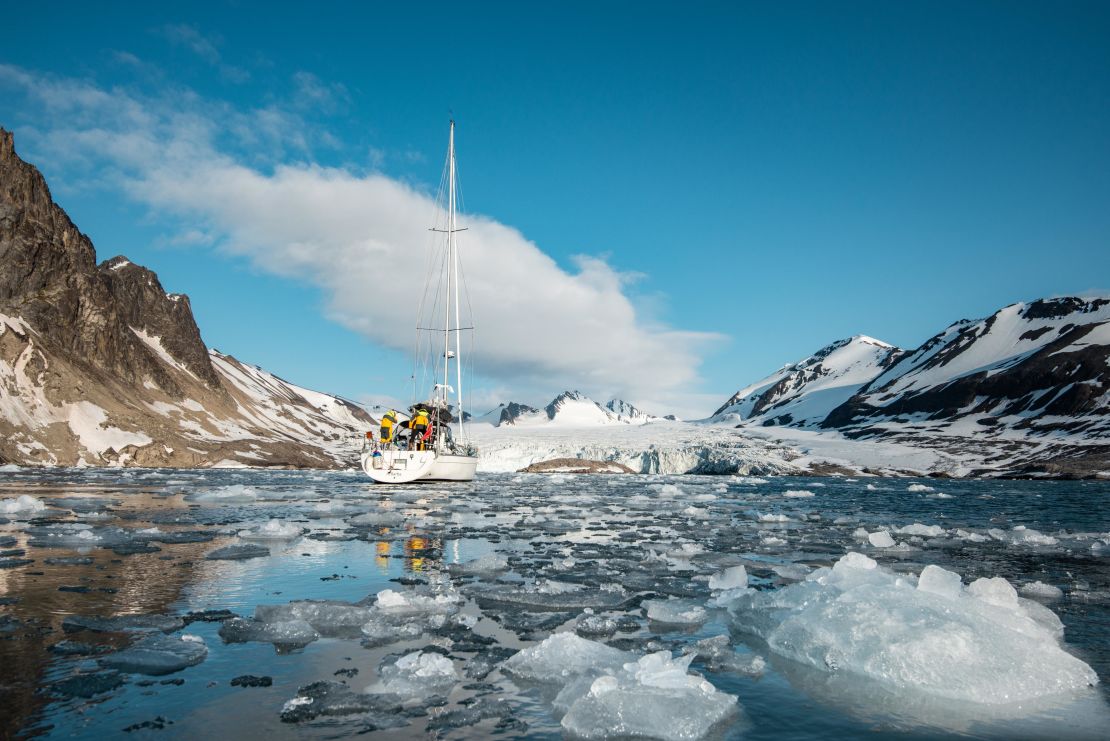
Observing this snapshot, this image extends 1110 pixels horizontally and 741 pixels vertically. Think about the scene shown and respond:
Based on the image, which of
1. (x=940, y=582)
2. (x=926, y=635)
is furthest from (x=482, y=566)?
(x=926, y=635)

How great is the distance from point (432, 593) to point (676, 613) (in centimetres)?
304

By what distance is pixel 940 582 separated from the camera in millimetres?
6887

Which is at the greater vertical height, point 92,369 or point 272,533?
point 92,369

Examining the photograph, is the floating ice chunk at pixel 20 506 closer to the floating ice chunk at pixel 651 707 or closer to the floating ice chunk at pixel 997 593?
the floating ice chunk at pixel 651 707

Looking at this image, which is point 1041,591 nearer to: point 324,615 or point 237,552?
point 324,615

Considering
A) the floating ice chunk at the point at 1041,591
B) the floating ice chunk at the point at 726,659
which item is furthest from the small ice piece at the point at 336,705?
the floating ice chunk at the point at 1041,591

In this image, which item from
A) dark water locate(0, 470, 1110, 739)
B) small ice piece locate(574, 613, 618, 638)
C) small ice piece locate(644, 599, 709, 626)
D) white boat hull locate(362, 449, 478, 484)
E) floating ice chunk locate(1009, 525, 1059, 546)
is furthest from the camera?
white boat hull locate(362, 449, 478, 484)

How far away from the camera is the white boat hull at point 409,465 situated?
3697 centimetres

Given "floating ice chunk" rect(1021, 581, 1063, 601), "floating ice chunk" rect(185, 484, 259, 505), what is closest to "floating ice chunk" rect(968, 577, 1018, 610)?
"floating ice chunk" rect(1021, 581, 1063, 601)

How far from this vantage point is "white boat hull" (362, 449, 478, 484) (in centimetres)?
3697

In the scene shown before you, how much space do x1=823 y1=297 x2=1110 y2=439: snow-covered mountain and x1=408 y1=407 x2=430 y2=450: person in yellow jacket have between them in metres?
109

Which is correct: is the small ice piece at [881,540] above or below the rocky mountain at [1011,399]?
below

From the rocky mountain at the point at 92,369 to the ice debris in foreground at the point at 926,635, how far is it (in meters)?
77.1

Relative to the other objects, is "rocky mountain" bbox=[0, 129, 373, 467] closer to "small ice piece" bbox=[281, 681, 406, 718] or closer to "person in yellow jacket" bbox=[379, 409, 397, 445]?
"person in yellow jacket" bbox=[379, 409, 397, 445]
